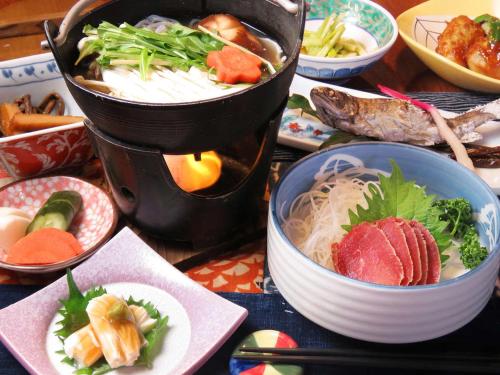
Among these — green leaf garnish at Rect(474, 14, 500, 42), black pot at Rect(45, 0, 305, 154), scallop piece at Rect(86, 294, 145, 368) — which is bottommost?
scallop piece at Rect(86, 294, 145, 368)

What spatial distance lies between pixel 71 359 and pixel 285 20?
3.50 ft

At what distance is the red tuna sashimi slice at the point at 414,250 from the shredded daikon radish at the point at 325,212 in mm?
218

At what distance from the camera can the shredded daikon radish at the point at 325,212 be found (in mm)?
1513

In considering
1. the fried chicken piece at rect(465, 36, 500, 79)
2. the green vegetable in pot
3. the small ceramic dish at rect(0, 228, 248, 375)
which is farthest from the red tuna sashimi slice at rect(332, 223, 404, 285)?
the fried chicken piece at rect(465, 36, 500, 79)

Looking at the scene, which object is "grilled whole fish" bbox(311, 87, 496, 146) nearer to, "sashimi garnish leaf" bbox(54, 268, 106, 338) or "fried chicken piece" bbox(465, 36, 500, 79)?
"fried chicken piece" bbox(465, 36, 500, 79)

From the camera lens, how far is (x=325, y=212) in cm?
159

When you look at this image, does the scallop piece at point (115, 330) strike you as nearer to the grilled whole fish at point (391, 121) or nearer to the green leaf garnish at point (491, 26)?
the grilled whole fish at point (391, 121)

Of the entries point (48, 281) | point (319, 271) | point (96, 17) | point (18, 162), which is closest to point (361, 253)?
point (319, 271)

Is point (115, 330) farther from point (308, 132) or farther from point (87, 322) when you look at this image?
point (308, 132)

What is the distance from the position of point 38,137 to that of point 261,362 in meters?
0.99

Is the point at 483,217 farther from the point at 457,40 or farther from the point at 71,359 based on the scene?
the point at 457,40

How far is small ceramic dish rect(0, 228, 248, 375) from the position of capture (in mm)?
1272

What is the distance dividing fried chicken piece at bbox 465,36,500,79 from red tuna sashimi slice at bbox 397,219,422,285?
1281 mm

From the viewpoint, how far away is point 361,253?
4.44 ft
